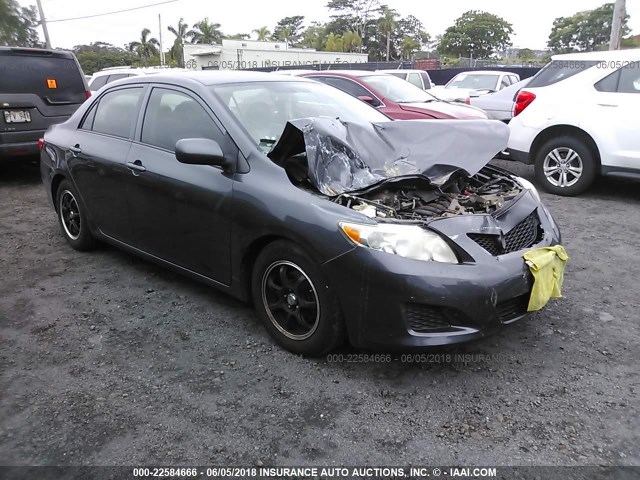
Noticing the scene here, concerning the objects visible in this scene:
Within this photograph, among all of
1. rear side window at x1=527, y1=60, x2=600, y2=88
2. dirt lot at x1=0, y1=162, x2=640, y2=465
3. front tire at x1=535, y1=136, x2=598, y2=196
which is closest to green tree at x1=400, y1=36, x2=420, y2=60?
rear side window at x1=527, y1=60, x2=600, y2=88

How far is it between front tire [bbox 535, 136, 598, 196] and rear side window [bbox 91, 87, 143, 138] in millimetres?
5065

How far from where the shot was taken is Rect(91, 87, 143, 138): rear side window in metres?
3.97

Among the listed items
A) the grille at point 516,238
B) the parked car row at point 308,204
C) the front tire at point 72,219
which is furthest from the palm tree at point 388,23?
the grille at point 516,238

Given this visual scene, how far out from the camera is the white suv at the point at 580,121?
590 centimetres

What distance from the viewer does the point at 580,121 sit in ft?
20.2

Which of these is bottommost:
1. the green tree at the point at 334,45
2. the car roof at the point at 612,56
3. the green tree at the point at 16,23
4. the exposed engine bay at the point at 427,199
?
the exposed engine bay at the point at 427,199

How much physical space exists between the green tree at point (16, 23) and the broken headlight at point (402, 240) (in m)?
26.1

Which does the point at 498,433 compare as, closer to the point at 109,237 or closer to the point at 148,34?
the point at 109,237

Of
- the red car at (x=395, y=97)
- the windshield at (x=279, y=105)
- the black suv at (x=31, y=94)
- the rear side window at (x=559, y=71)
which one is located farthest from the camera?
the red car at (x=395, y=97)

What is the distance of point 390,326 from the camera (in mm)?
2592

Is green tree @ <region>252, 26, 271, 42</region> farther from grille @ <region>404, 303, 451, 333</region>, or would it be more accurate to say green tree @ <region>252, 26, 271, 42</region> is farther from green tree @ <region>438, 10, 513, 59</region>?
grille @ <region>404, 303, 451, 333</region>

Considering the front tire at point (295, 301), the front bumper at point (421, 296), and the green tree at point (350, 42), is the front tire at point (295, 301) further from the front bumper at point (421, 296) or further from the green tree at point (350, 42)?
the green tree at point (350, 42)

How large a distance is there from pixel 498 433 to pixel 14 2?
3125 cm

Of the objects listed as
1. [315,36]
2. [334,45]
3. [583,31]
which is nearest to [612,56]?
[334,45]
